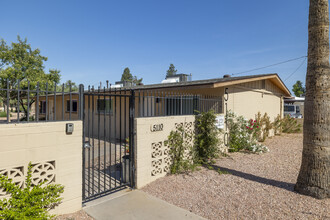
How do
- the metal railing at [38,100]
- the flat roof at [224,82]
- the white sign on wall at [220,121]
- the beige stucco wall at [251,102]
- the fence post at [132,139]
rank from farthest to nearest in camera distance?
the beige stucco wall at [251,102] → the white sign on wall at [220,121] → the flat roof at [224,82] → the fence post at [132,139] → the metal railing at [38,100]

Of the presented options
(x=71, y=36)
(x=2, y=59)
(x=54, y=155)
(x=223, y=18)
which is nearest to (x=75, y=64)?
(x=2, y=59)

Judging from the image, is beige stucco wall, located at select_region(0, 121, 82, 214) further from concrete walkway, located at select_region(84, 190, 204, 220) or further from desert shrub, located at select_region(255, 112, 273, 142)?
desert shrub, located at select_region(255, 112, 273, 142)

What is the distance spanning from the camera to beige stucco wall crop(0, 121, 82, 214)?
2.65 meters

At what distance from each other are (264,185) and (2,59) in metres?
18.2

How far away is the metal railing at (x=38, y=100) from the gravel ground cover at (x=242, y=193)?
2699 mm

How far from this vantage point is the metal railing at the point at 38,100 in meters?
2.65

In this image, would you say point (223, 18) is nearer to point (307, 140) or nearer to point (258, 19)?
point (258, 19)

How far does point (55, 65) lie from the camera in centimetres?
1666

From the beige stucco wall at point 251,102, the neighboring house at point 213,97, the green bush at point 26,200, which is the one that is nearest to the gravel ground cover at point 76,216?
the green bush at point 26,200

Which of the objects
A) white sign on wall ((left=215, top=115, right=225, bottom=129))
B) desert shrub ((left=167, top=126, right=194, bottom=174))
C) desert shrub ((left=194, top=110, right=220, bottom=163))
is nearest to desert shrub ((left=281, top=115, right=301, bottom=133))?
white sign on wall ((left=215, top=115, right=225, bottom=129))

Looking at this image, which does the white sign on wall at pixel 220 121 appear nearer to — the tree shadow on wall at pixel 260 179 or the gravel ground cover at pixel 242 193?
the gravel ground cover at pixel 242 193

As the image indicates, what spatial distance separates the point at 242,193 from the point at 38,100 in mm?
4268

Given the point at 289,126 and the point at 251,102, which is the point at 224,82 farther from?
the point at 289,126

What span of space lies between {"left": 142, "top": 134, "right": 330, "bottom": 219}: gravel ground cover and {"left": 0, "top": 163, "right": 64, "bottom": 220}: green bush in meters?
2.10
